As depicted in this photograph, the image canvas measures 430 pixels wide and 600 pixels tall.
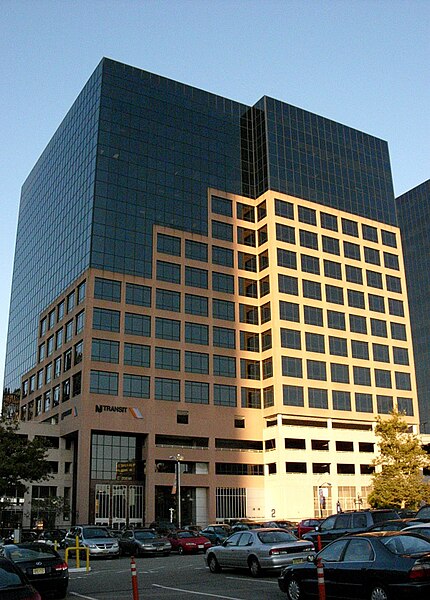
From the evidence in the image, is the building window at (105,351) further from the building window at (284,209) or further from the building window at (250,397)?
the building window at (284,209)

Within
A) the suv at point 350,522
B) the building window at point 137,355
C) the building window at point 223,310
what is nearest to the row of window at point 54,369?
the building window at point 137,355

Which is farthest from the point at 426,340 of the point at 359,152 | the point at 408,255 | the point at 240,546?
the point at 240,546

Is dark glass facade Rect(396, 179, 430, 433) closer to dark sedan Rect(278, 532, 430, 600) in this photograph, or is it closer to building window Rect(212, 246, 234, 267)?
building window Rect(212, 246, 234, 267)

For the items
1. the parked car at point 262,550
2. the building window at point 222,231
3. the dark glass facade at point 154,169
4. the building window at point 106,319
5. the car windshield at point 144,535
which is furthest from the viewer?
the building window at point 222,231

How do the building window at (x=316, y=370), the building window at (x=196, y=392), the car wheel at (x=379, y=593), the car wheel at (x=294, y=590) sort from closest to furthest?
1. the car wheel at (x=379, y=593)
2. the car wheel at (x=294, y=590)
3. the building window at (x=196, y=392)
4. the building window at (x=316, y=370)

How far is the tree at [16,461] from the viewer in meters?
53.9

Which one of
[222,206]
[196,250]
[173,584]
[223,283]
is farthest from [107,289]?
[173,584]

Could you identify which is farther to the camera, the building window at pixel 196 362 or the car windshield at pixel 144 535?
the building window at pixel 196 362

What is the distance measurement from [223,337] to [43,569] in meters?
63.5

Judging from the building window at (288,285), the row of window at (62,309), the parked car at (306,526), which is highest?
the building window at (288,285)

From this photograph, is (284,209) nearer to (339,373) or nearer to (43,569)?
(339,373)

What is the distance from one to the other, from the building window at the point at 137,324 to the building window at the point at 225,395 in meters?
10.8

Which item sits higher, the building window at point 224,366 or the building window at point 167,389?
the building window at point 224,366

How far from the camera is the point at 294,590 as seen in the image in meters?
17.4
